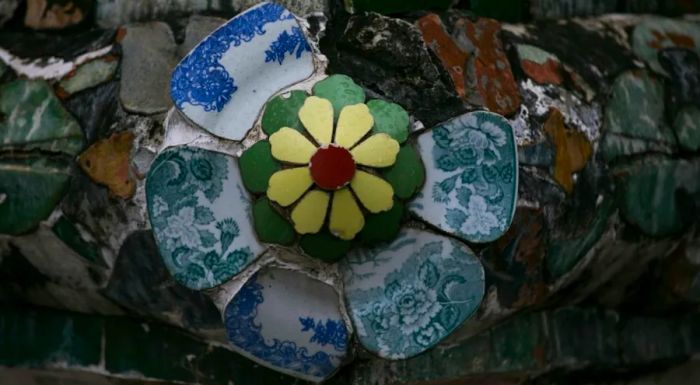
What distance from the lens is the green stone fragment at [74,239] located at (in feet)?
6.22

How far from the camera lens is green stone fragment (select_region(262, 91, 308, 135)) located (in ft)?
5.67

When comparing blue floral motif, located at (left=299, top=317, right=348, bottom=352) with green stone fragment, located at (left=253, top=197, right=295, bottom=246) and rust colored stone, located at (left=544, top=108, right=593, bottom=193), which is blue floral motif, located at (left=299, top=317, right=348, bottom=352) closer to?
green stone fragment, located at (left=253, top=197, right=295, bottom=246)

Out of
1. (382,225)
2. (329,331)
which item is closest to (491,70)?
(382,225)

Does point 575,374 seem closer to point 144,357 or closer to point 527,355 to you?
point 527,355

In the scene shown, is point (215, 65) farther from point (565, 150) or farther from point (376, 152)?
point (565, 150)

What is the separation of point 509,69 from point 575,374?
0.50 m

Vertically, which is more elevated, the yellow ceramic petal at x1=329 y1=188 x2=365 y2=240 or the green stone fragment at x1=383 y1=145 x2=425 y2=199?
the green stone fragment at x1=383 y1=145 x2=425 y2=199

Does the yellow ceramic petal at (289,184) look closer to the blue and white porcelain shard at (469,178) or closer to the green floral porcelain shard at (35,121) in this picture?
the blue and white porcelain shard at (469,178)

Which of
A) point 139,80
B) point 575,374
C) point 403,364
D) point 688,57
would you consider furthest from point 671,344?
point 139,80

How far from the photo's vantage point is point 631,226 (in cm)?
211

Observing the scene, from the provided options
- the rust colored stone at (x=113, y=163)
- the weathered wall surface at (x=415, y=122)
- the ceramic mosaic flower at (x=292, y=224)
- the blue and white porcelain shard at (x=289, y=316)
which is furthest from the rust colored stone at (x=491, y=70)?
the rust colored stone at (x=113, y=163)

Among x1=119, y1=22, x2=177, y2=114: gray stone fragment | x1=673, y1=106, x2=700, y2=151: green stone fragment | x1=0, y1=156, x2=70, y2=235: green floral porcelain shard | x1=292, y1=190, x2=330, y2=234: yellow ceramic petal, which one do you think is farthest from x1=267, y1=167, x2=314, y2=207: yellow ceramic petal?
x1=673, y1=106, x2=700, y2=151: green stone fragment

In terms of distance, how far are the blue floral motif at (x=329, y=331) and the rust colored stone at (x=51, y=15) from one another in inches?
22.0

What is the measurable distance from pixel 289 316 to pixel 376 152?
23cm
